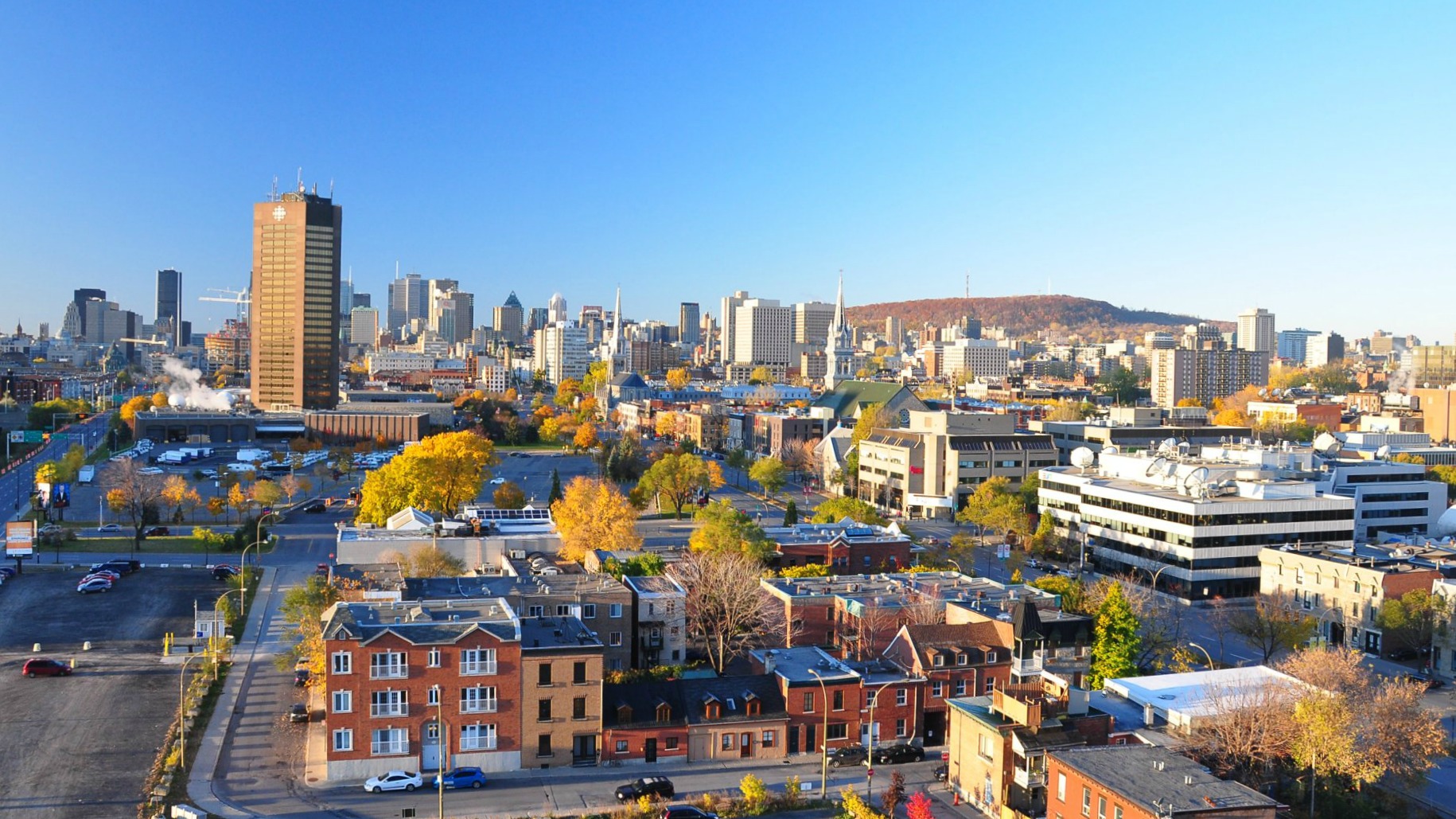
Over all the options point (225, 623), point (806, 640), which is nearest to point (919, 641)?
point (806, 640)

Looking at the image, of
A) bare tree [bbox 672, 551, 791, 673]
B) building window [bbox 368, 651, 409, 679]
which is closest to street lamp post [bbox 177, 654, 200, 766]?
building window [bbox 368, 651, 409, 679]

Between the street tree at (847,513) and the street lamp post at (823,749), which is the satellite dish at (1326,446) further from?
the street lamp post at (823,749)

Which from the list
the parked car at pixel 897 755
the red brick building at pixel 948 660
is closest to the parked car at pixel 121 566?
the red brick building at pixel 948 660

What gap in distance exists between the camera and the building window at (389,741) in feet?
88.4

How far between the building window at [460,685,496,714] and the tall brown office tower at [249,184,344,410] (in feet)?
312

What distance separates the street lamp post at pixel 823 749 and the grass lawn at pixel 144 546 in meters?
33.0

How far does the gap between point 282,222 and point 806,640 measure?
3615 inches

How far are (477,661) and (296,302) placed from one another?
96924 mm

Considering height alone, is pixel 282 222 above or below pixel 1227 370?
above

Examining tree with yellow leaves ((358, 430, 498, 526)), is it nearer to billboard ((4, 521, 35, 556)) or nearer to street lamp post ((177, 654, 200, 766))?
billboard ((4, 521, 35, 556))

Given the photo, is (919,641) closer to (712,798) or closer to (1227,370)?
(712,798)

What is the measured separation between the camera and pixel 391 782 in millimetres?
26312

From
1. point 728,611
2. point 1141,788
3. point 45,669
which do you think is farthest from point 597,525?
point 1141,788

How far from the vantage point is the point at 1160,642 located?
36656mm
